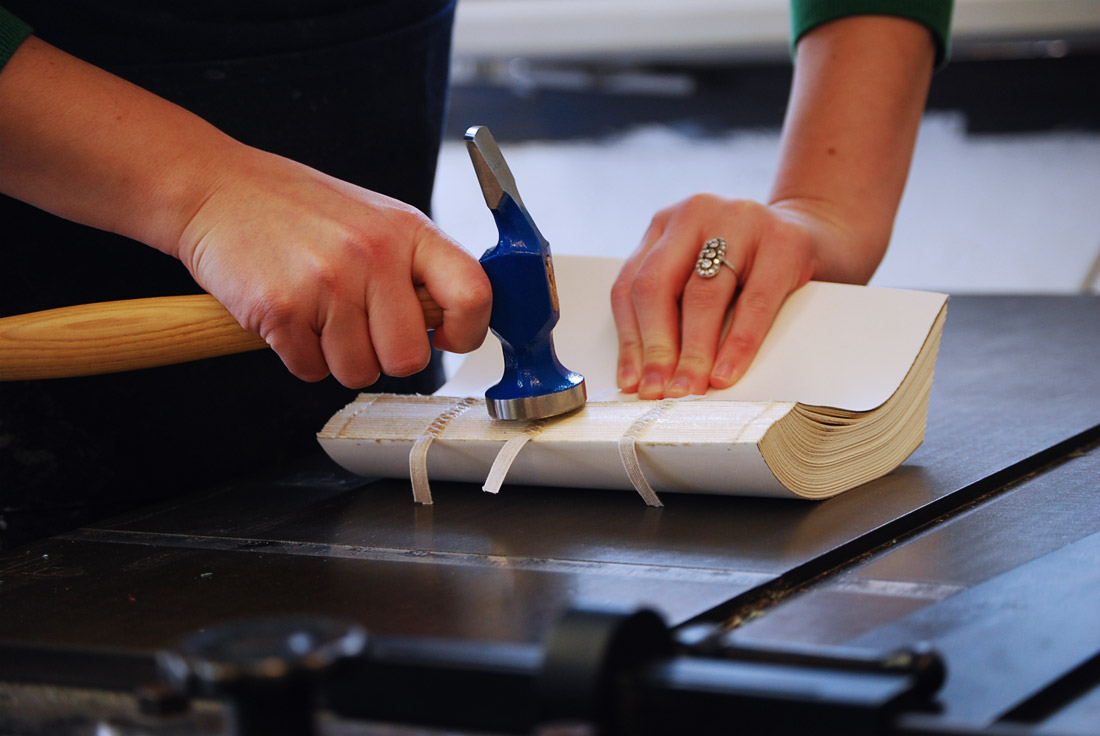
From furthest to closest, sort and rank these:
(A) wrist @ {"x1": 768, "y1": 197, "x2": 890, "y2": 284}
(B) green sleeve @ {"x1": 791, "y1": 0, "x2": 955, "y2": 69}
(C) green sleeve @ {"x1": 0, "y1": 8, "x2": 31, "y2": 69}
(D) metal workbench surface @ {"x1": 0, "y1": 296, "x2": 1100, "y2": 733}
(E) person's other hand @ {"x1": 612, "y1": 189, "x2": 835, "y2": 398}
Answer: (B) green sleeve @ {"x1": 791, "y1": 0, "x2": 955, "y2": 69} → (A) wrist @ {"x1": 768, "y1": 197, "x2": 890, "y2": 284} → (E) person's other hand @ {"x1": 612, "y1": 189, "x2": 835, "y2": 398} → (C) green sleeve @ {"x1": 0, "y1": 8, "x2": 31, "y2": 69} → (D) metal workbench surface @ {"x1": 0, "y1": 296, "x2": 1100, "y2": 733}

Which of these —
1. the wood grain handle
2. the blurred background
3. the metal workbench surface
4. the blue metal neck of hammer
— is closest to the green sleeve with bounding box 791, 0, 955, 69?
the metal workbench surface

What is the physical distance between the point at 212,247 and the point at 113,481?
1.37 feet

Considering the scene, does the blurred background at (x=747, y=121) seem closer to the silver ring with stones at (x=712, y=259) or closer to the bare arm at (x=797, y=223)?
the bare arm at (x=797, y=223)

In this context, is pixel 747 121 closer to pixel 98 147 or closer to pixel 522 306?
pixel 522 306

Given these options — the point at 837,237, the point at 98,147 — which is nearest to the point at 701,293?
the point at 837,237

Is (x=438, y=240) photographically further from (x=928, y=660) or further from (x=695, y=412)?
(x=928, y=660)

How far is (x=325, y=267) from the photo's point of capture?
884 millimetres

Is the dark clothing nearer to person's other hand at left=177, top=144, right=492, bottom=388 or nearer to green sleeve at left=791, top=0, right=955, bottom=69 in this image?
person's other hand at left=177, top=144, right=492, bottom=388

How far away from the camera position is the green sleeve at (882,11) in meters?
1.40

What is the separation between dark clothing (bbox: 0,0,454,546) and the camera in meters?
1.13

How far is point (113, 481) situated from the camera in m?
1.18

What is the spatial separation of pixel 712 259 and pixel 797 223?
141mm

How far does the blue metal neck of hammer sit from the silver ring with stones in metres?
0.24

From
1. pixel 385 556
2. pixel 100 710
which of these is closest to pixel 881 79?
pixel 385 556
